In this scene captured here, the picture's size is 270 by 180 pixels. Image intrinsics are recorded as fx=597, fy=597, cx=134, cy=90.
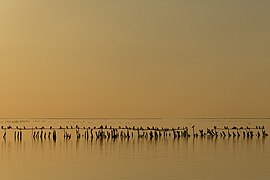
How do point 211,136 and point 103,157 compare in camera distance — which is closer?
point 103,157

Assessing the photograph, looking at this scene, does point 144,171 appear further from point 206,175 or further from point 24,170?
point 24,170

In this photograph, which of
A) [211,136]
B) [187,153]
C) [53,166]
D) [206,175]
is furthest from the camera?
[211,136]

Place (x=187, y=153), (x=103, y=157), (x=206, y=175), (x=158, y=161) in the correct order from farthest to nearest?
1. (x=187, y=153)
2. (x=103, y=157)
3. (x=158, y=161)
4. (x=206, y=175)

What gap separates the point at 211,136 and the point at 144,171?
5428cm

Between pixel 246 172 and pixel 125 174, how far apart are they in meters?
7.49

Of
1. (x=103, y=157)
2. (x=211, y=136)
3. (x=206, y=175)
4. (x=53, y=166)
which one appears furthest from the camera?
(x=211, y=136)

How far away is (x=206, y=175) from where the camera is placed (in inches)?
1358

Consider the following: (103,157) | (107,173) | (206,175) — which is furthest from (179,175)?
(103,157)

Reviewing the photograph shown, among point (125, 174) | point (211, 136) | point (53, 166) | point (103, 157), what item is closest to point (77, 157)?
point (103, 157)

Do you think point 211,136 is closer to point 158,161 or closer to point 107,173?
point 158,161

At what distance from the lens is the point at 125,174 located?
116 ft

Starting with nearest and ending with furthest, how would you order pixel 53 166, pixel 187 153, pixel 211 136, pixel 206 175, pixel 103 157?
pixel 206 175 < pixel 53 166 < pixel 103 157 < pixel 187 153 < pixel 211 136

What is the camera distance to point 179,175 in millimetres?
34594

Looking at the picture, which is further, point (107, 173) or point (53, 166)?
point (53, 166)
